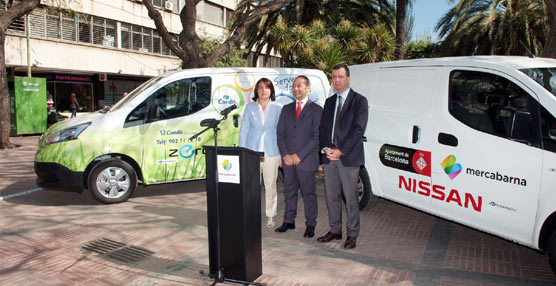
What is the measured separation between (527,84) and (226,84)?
4.43 m

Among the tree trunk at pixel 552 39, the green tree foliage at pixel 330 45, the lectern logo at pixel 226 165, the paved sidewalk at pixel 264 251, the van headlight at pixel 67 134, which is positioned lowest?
the paved sidewalk at pixel 264 251

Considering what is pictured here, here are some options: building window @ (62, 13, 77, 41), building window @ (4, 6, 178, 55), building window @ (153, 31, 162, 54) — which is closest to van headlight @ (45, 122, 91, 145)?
building window @ (4, 6, 178, 55)

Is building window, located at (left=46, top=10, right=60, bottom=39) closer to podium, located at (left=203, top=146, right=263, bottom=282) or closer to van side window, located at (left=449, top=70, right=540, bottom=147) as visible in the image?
podium, located at (left=203, top=146, right=263, bottom=282)

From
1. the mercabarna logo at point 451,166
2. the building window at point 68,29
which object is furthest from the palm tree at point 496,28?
→ the building window at point 68,29

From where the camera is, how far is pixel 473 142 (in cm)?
432

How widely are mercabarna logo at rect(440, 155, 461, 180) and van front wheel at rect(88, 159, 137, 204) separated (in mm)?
4449

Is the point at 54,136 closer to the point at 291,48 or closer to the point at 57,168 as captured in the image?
the point at 57,168

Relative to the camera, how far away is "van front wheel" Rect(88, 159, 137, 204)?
21.1 ft

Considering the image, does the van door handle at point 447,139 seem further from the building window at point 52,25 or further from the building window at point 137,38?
the building window at point 137,38

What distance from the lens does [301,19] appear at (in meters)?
19.0

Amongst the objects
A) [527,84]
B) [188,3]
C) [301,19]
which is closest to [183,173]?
[527,84]

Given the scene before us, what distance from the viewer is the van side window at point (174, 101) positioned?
6.61 metres

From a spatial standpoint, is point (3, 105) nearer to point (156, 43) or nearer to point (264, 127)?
point (264, 127)

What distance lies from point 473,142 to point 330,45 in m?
9.81
